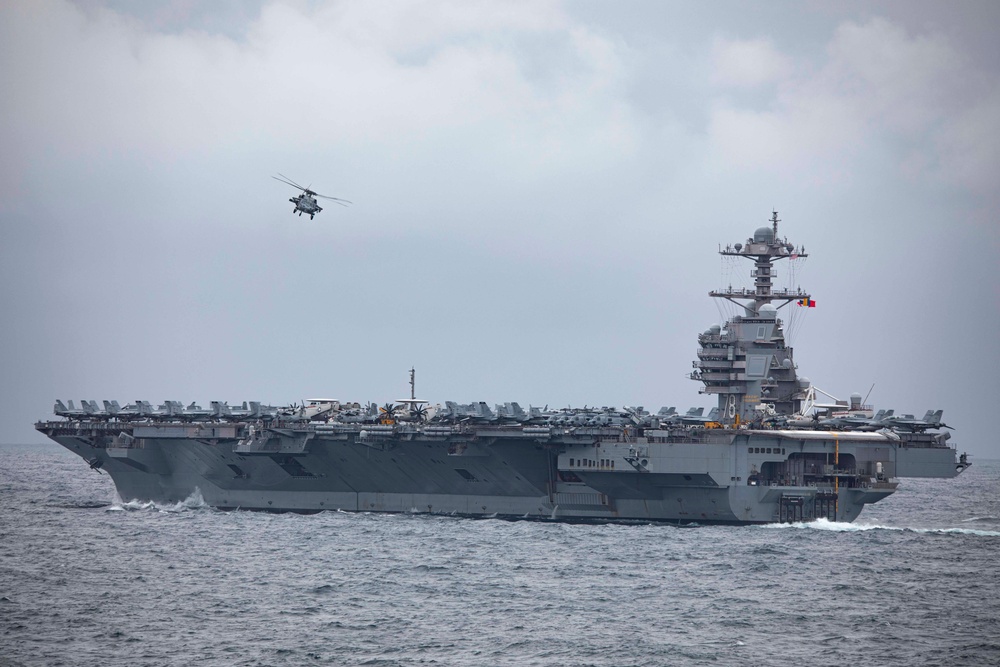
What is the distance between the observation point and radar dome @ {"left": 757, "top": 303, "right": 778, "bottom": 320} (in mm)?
42375

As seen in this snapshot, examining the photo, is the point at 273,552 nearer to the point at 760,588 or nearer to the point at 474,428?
the point at 474,428

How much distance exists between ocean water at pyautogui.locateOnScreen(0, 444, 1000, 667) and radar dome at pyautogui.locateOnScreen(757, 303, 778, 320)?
7.48 metres

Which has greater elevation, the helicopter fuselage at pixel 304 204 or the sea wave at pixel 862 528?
the helicopter fuselage at pixel 304 204

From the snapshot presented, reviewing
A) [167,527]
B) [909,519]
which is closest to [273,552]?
[167,527]

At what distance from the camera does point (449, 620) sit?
2452 cm

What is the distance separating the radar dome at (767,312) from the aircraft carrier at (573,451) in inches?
2.3

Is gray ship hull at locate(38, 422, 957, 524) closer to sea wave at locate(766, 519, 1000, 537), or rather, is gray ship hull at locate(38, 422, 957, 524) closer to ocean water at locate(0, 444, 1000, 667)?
sea wave at locate(766, 519, 1000, 537)

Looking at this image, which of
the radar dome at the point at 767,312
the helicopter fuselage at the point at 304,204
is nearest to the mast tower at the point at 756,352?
the radar dome at the point at 767,312

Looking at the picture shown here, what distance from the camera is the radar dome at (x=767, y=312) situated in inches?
1668

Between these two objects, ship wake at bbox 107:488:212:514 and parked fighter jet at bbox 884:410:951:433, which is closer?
parked fighter jet at bbox 884:410:951:433

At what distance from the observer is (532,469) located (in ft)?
126

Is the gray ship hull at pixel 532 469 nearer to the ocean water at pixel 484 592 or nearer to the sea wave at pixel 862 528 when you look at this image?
the sea wave at pixel 862 528

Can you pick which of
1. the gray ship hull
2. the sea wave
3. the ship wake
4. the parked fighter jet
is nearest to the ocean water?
the sea wave

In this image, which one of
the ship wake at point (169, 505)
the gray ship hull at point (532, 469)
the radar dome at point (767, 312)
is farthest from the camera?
the ship wake at point (169, 505)
